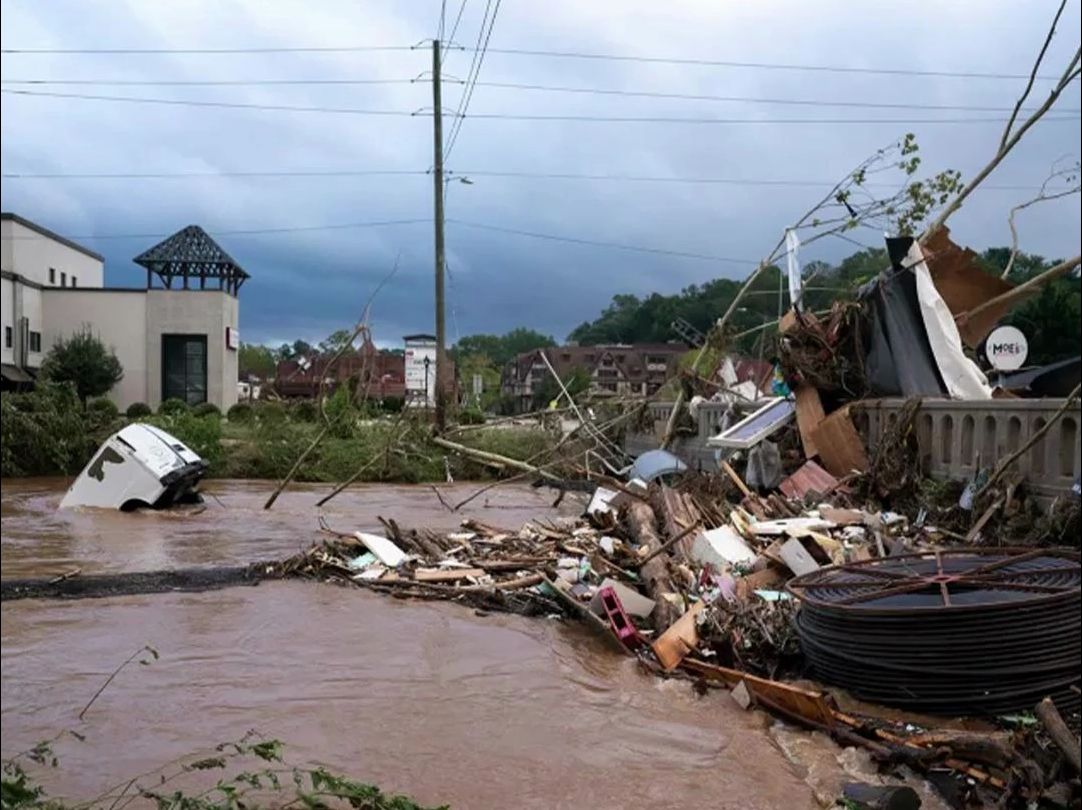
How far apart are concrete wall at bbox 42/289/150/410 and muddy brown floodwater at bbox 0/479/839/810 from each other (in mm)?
505

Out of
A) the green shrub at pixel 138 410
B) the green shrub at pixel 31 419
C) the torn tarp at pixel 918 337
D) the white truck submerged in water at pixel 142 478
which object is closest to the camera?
the green shrub at pixel 31 419

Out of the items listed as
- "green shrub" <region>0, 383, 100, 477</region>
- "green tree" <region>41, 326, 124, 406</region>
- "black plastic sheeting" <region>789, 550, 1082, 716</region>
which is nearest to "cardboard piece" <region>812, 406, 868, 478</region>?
"black plastic sheeting" <region>789, 550, 1082, 716</region>

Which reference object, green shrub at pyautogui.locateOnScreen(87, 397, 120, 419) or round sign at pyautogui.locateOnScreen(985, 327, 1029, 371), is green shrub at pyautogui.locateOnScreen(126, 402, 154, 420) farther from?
round sign at pyautogui.locateOnScreen(985, 327, 1029, 371)

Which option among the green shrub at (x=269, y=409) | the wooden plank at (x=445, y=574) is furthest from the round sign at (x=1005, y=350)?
the green shrub at (x=269, y=409)

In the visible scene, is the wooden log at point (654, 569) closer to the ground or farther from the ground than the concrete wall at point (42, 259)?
closer to the ground

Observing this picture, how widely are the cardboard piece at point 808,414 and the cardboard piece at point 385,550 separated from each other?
5.52m

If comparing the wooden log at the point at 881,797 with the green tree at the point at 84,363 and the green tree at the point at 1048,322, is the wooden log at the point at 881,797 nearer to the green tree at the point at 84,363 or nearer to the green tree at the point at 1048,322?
the green tree at the point at 84,363

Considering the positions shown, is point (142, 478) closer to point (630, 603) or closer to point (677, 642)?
point (630, 603)

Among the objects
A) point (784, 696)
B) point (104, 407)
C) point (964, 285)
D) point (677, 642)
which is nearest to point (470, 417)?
point (964, 285)

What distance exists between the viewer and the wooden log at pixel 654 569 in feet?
24.8

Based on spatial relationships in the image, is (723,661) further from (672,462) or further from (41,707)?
(672,462)

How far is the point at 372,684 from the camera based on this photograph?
6414 millimetres

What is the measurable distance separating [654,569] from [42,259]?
6624 mm

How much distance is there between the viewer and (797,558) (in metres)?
7.78
